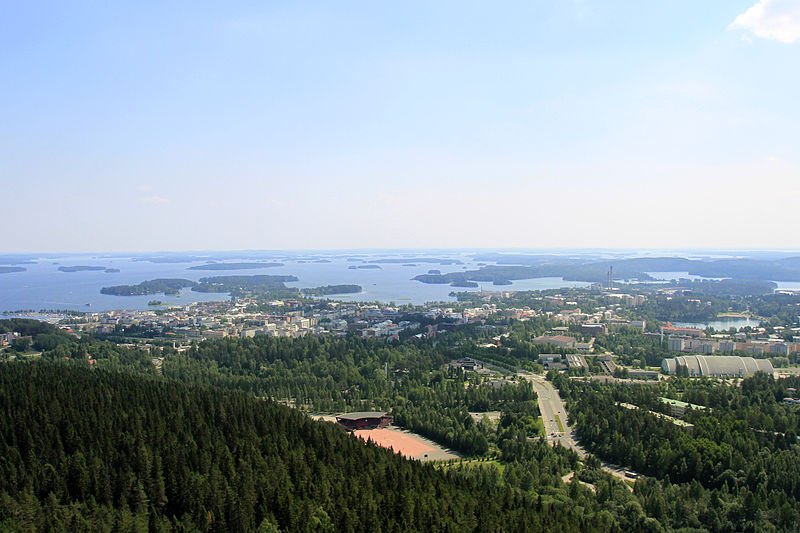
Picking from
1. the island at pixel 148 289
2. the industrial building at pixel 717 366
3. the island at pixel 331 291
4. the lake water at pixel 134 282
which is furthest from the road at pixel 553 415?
the island at pixel 148 289

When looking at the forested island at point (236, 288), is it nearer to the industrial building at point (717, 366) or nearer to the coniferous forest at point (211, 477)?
the industrial building at point (717, 366)

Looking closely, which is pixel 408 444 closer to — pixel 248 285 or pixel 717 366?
pixel 717 366

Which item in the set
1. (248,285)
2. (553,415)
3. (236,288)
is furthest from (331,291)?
(553,415)

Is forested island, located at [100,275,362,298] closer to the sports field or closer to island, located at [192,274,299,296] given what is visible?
island, located at [192,274,299,296]

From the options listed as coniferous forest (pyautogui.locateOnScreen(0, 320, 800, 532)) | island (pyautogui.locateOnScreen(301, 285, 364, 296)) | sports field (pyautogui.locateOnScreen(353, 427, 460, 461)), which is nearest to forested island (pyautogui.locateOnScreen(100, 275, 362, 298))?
island (pyautogui.locateOnScreen(301, 285, 364, 296))

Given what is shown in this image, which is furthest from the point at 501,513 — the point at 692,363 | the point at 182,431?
the point at 692,363
